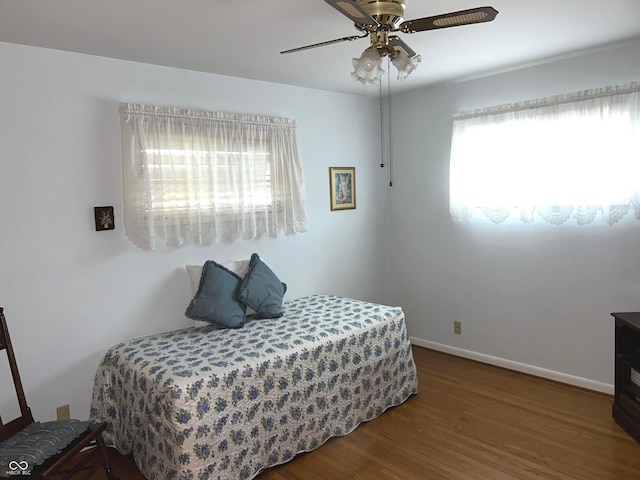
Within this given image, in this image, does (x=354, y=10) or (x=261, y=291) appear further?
(x=261, y=291)

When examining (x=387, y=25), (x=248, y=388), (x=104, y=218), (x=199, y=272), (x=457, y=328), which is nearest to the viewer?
(x=387, y=25)

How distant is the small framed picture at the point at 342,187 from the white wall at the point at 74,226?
3.44 feet

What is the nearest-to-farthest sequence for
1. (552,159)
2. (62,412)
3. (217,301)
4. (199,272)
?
(62,412) → (217,301) → (199,272) → (552,159)

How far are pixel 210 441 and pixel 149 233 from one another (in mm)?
1415

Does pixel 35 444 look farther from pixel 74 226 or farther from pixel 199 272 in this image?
pixel 199 272

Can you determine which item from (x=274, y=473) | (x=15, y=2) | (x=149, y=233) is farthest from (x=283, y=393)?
(x=15, y=2)

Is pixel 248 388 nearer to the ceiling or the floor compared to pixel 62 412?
nearer to the ceiling

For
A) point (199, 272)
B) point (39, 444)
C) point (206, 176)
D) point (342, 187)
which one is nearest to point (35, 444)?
point (39, 444)

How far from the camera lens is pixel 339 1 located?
167 cm

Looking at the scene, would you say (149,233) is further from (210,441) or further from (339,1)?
(339,1)

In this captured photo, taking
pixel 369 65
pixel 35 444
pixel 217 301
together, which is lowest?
pixel 35 444

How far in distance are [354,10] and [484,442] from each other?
2562 millimetres

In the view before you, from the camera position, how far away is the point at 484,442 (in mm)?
2914

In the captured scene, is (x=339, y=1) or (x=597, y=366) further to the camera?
(x=597, y=366)
